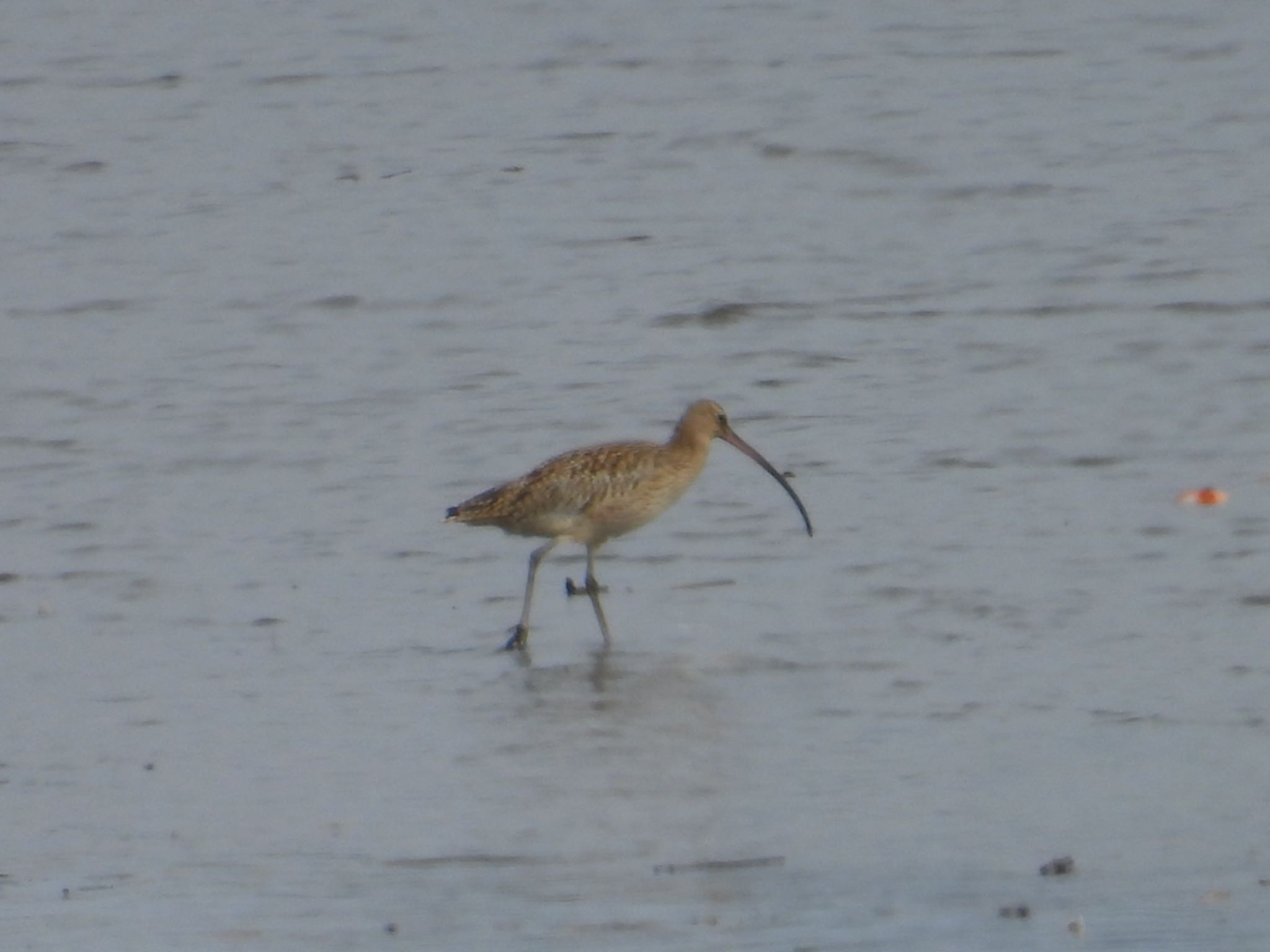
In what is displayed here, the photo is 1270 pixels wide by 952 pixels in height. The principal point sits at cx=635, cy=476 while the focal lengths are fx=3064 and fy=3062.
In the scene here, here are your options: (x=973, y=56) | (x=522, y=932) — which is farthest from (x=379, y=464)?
(x=973, y=56)

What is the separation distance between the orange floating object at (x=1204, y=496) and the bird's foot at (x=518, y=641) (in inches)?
96.0

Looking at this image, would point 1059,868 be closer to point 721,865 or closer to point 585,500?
point 721,865

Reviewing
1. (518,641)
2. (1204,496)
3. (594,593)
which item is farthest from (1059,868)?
(1204,496)

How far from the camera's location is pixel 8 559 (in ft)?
33.3

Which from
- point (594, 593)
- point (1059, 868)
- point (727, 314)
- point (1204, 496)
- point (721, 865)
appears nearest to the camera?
point (1059, 868)

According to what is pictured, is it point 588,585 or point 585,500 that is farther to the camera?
point 585,500

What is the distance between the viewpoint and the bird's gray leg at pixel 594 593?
9039mm

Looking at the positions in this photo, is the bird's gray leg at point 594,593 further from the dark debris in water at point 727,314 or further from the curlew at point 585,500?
the dark debris in water at point 727,314

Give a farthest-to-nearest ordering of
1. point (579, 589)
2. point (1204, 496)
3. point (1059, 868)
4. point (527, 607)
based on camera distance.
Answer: point (1204, 496) < point (579, 589) < point (527, 607) < point (1059, 868)

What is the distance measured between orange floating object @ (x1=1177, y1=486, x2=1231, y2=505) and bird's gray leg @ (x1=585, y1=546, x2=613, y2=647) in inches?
77.4

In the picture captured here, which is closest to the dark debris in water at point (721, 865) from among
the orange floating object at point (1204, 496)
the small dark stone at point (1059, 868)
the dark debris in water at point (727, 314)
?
the small dark stone at point (1059, 868)

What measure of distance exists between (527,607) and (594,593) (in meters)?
0.30

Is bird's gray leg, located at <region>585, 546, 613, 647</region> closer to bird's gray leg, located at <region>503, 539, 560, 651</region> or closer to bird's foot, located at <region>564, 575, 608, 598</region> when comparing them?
bird's foot, located at <region>564, 575, 608, 598</region>

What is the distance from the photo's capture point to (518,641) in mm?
8883
